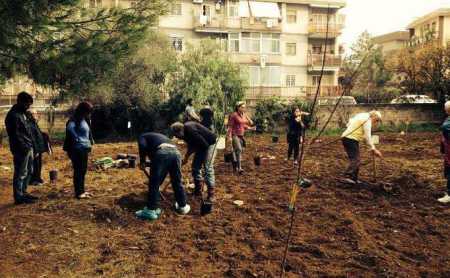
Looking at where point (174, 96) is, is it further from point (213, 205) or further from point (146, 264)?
point (146, 264)

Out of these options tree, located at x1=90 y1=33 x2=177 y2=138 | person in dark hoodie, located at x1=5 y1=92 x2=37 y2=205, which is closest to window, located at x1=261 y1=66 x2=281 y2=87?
tree, located at x1=90 y1=33 x2=177 y2=138

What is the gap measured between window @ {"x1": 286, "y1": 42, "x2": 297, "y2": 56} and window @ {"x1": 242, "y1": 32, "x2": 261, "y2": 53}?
10.6 feet

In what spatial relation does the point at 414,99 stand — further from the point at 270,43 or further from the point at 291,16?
the point at 291,16

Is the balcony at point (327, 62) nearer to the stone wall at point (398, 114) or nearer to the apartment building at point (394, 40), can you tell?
the stone wall at point (398, 114)

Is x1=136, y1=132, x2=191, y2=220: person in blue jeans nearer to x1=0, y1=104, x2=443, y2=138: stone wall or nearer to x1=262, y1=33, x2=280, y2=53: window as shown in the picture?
x1=0, y1=104, x2=443, y2=138: stone wall

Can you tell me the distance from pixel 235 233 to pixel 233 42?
27568mm

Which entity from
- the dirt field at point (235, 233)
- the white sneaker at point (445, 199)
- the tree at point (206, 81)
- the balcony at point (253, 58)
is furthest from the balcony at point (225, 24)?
the white sneaker at point (445, 199)

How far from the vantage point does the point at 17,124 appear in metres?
6.45

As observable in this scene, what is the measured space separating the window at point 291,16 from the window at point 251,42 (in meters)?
3.27

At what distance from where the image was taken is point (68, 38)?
7.14 m

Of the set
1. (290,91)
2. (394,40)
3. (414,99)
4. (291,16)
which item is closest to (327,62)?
(290,91)

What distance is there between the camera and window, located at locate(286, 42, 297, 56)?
34.3m

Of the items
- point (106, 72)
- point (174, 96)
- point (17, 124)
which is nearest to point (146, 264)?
point (17, 124)

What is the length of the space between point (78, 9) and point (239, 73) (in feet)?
42.5
